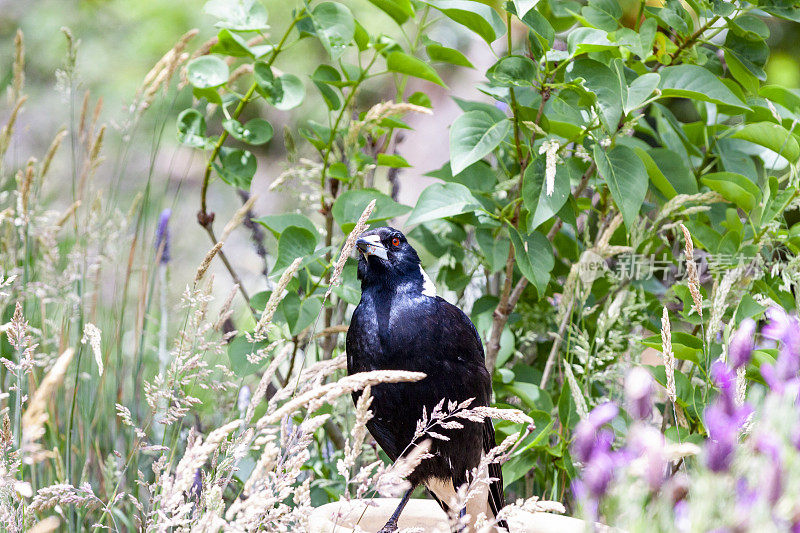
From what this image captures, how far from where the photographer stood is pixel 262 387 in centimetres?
111

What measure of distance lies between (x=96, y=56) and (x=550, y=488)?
4361mm

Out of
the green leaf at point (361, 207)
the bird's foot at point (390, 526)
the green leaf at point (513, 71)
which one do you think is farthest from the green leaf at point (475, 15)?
the bird's foot at point (390, 526)

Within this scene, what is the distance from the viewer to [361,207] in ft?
5.28

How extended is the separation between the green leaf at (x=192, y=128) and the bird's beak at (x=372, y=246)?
43 centimetres

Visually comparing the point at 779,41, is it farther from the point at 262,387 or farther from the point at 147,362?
the point at 262,387

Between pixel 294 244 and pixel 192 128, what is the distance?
0.38m

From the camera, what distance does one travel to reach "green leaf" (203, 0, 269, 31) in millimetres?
1643

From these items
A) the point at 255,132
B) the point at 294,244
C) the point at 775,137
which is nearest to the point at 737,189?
the point at 775,137

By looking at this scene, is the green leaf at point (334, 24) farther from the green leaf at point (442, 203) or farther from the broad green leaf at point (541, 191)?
the broad green leaf at point (541, 191)

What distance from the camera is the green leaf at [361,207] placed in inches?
62.9

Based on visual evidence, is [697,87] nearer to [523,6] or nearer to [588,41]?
[588,41]

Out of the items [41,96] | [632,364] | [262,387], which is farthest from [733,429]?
[41,96]

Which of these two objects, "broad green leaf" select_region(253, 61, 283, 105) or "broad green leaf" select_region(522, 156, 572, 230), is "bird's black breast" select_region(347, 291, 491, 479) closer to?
"broad green leaf" select_region(522, 156, 572, 230)

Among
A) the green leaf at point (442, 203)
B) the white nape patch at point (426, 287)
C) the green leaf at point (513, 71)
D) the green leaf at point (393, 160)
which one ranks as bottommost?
the white nape patch at point (426, 287)
